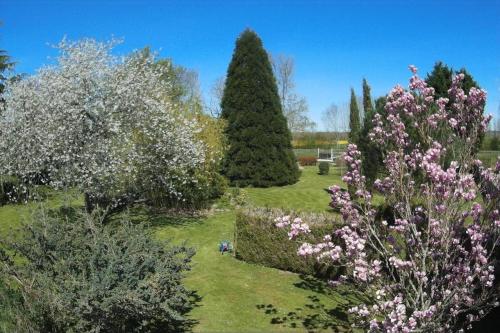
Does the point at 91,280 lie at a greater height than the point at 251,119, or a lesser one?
lesser

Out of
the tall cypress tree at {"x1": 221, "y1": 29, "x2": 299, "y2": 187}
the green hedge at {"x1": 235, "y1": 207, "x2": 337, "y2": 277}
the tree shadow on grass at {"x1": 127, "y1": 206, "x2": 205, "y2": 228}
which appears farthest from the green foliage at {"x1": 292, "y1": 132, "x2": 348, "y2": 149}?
the green hedge at {"x1": 235, "y1": 207, "x2": 337, "y2": 277}

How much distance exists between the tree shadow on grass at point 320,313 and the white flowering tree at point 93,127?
6.43 meters

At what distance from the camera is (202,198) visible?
16.2 m

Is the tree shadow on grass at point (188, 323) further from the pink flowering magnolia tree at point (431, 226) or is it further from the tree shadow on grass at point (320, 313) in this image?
the pink flowering magnolia tree at point (431, 226)

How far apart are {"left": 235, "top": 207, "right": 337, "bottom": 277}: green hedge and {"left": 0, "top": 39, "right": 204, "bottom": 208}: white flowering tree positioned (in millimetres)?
3548

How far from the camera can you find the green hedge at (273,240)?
9664mm

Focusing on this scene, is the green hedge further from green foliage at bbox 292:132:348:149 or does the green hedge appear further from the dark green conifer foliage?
green foliage at bbox 292:132:348:149

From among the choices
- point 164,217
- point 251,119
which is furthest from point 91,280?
point 251,119

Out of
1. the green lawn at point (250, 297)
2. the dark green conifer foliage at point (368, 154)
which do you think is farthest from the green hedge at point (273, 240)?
the dark green conifer foliage at point (368, 154)

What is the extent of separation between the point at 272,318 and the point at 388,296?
2712 mm

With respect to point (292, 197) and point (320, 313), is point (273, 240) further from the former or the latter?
point (292, 197)

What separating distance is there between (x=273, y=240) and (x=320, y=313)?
2794mm

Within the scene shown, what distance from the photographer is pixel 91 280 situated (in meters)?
5.66

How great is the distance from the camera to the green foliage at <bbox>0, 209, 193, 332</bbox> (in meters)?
5.28
